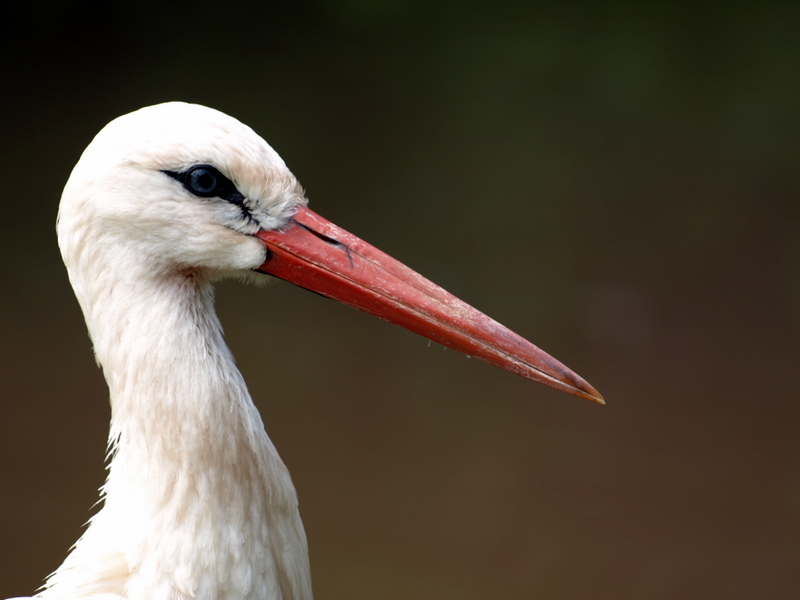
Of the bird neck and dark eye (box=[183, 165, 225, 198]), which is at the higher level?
dark eye (box=[183, 165, 225, 198])

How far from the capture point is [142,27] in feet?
10.8

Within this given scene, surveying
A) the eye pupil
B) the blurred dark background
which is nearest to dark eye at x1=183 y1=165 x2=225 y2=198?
the eye pupil

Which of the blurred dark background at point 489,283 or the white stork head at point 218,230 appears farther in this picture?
the blurred dark background at point 489,283

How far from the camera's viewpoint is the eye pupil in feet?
2.96

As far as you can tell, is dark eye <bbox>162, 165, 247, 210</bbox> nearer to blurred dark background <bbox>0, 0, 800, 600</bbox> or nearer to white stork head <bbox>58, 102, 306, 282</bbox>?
white stork head <bbox>58, 102, 306, 282</bbox>

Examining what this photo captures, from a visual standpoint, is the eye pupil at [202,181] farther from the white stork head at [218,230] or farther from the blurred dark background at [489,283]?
the blurred dark background at [489,283]

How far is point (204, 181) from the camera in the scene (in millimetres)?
911

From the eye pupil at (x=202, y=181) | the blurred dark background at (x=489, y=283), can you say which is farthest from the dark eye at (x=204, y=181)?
the blurred dark background at (x=489, y=283)

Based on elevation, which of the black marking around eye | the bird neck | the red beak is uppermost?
the black marking around eye

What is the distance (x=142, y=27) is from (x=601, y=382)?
215cm

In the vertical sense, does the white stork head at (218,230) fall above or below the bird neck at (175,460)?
above

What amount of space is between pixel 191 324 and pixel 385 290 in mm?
217

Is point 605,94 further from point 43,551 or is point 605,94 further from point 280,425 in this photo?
point 43,551

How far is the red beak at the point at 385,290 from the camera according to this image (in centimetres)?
98
